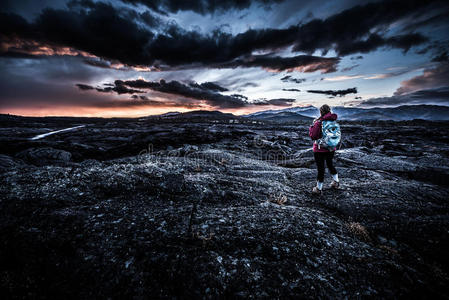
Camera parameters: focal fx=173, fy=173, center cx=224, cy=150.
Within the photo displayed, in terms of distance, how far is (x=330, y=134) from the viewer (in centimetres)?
788

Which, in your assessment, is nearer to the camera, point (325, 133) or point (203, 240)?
point (203, 240)

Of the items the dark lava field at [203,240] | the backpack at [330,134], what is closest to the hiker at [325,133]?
the backpack at [330,134]

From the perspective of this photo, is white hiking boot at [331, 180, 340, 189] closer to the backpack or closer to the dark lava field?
the dark lava field

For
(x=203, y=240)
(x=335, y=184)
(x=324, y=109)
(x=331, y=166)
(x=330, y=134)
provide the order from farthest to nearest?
(x=335, y=184) → (x=331, y=166) → (x=324, y=109) → (x=330, y=134) → (x=203, y=240)

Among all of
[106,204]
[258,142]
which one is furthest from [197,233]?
[258,142]

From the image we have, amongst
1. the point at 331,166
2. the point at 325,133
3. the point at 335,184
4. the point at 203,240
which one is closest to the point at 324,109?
the point at 325,133

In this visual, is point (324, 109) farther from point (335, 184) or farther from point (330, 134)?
point (335, 184)

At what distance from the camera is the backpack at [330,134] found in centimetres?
788

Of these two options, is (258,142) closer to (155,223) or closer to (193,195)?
(193,195)

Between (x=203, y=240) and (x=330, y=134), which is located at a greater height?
(x=330, y=134)

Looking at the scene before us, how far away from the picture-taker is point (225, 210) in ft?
22.9

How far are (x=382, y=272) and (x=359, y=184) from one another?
8068 millimetres

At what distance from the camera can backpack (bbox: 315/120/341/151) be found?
25.8 feet

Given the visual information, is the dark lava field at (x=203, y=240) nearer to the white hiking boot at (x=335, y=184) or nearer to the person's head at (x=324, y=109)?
the white hiking boot at (x=335, y=184)
